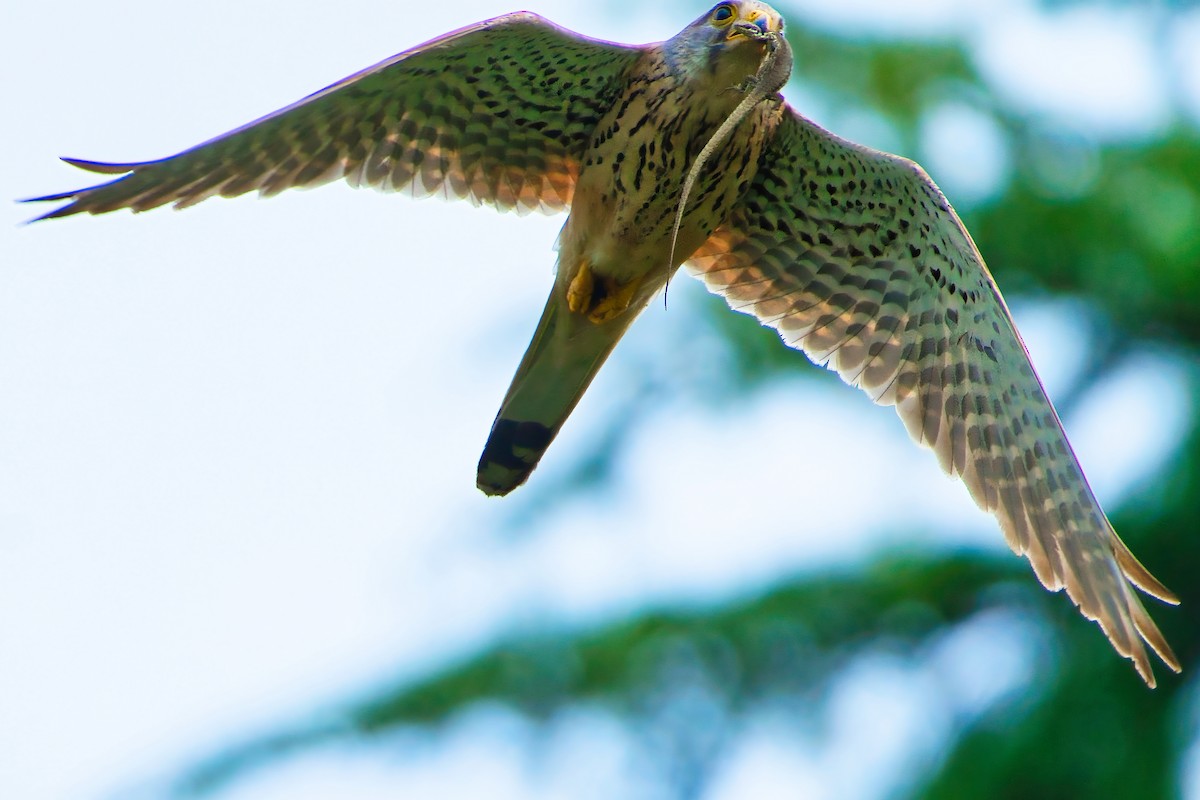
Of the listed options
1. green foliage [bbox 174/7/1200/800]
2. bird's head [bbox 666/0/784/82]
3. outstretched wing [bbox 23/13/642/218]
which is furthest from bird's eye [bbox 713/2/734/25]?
green foliage [bbox 174/7/1200/800]

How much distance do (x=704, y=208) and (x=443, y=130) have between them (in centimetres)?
82

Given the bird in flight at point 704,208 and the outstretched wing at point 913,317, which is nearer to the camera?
the bird in flight at point 704,208

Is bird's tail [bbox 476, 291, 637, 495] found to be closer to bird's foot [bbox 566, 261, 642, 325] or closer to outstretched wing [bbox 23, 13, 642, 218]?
bird's foot [bbox 566, 261, 642, 325]

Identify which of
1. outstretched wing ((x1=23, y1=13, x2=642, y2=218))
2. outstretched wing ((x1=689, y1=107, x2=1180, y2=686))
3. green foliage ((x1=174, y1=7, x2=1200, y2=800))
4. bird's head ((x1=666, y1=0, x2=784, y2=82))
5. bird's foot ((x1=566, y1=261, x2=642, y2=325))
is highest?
bird's head ((x1=666, y1=0, x2=784, y2=82))

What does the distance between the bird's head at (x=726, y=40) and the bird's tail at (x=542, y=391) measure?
0.77 meters

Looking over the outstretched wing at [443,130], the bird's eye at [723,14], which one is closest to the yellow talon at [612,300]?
the outstretched wing at [443,130]

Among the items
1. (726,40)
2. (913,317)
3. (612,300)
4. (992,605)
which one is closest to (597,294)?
(612,300)

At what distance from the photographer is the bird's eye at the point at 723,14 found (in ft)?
14.7

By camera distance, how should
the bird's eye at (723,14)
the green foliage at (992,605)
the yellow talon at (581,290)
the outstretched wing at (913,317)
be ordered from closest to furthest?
the bird's eye at (723,14) → the yellow talon at (581,290) → the outstretched wing at (913,317) → the green foliage at (992,605)

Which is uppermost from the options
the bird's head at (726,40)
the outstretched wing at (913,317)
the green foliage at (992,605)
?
the bird's head at (726,40)

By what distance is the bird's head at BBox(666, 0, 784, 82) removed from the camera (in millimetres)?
4375

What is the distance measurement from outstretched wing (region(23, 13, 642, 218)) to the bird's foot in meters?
0.36

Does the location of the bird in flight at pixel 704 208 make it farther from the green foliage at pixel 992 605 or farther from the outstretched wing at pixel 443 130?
the green foliage at pixel 992 605

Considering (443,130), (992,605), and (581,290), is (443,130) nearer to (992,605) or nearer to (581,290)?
(581,290)
